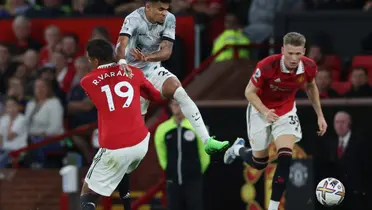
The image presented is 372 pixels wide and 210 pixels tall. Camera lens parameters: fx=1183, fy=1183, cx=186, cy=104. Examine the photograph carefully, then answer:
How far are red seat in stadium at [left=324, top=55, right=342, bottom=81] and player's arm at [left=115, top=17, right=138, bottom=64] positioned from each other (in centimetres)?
584

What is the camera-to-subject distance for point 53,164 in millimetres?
19078

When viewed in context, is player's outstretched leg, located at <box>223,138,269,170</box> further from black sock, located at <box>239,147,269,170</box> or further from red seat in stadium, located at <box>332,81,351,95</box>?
red seat in stadium, located at <box>332,81,351,95</box>

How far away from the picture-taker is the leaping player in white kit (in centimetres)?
1308

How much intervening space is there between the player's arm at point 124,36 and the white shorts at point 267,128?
7.24 feet

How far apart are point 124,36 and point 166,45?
1.73 feet

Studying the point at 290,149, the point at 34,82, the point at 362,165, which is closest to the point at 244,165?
the point at 362,165

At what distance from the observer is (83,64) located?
19.2 meters

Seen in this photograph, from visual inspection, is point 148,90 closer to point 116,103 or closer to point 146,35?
point 116,103

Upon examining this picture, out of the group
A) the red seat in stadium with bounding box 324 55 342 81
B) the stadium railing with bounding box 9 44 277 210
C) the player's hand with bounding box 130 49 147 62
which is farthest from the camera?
the red seat in stadium with bounding box 324 55 342 81

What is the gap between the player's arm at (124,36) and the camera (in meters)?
12.8

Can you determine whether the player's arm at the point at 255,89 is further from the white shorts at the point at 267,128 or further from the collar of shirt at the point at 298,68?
the white shorts at the point at 267,128

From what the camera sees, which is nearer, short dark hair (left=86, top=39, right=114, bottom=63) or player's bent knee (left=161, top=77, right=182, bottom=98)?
short dark hair (left=86, top=39, right=114, bottom=63)

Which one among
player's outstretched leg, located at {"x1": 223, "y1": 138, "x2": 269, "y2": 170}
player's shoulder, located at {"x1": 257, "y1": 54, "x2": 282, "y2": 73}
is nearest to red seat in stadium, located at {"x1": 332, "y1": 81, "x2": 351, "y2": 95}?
player's outstretched leg, located at {"x1": 223, "y1": 138, "x2": 269, "y2": 170}

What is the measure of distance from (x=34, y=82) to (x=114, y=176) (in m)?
7.58
